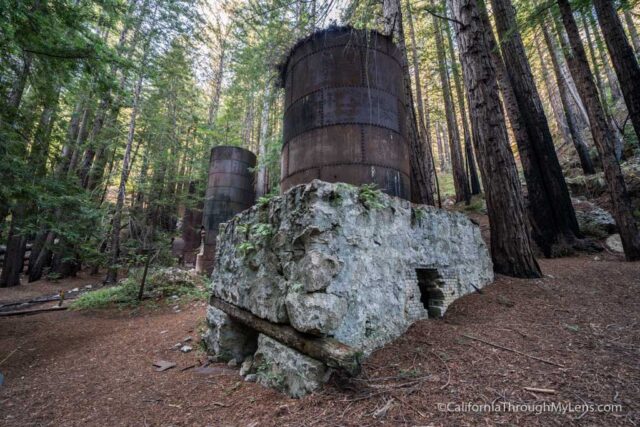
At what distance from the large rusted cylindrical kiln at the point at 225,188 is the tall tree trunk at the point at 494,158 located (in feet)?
33.6

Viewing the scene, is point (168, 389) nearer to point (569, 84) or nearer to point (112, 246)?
point (112, 246)

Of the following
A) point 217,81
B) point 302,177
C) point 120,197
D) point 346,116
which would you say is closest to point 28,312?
point 120,197

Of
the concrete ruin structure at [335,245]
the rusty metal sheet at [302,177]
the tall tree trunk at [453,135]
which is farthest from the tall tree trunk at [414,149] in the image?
the tall tree trunk at [453,135]

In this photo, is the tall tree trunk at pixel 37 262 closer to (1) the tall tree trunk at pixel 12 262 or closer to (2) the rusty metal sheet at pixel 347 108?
(1) the tall tree trunk at pixel 12 262

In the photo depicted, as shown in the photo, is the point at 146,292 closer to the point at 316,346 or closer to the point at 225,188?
the point at 225,188

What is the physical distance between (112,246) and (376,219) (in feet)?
35.2

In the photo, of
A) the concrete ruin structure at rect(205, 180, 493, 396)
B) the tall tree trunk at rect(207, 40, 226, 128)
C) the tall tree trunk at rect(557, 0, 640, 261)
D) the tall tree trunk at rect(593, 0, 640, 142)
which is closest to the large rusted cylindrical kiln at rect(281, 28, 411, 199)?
the concrete ruin structure at rect(205, 180, 493, 396)

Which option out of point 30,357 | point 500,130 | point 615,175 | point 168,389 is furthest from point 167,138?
point 615,175

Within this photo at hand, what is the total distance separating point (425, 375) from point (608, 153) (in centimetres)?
771

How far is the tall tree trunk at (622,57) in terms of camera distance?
16.2 ft

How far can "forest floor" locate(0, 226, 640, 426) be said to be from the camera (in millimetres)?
2178

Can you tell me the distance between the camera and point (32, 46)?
3.96 metres

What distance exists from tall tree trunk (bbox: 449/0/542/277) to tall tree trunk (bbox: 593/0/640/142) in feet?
6.34

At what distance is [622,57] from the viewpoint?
16.4ft
